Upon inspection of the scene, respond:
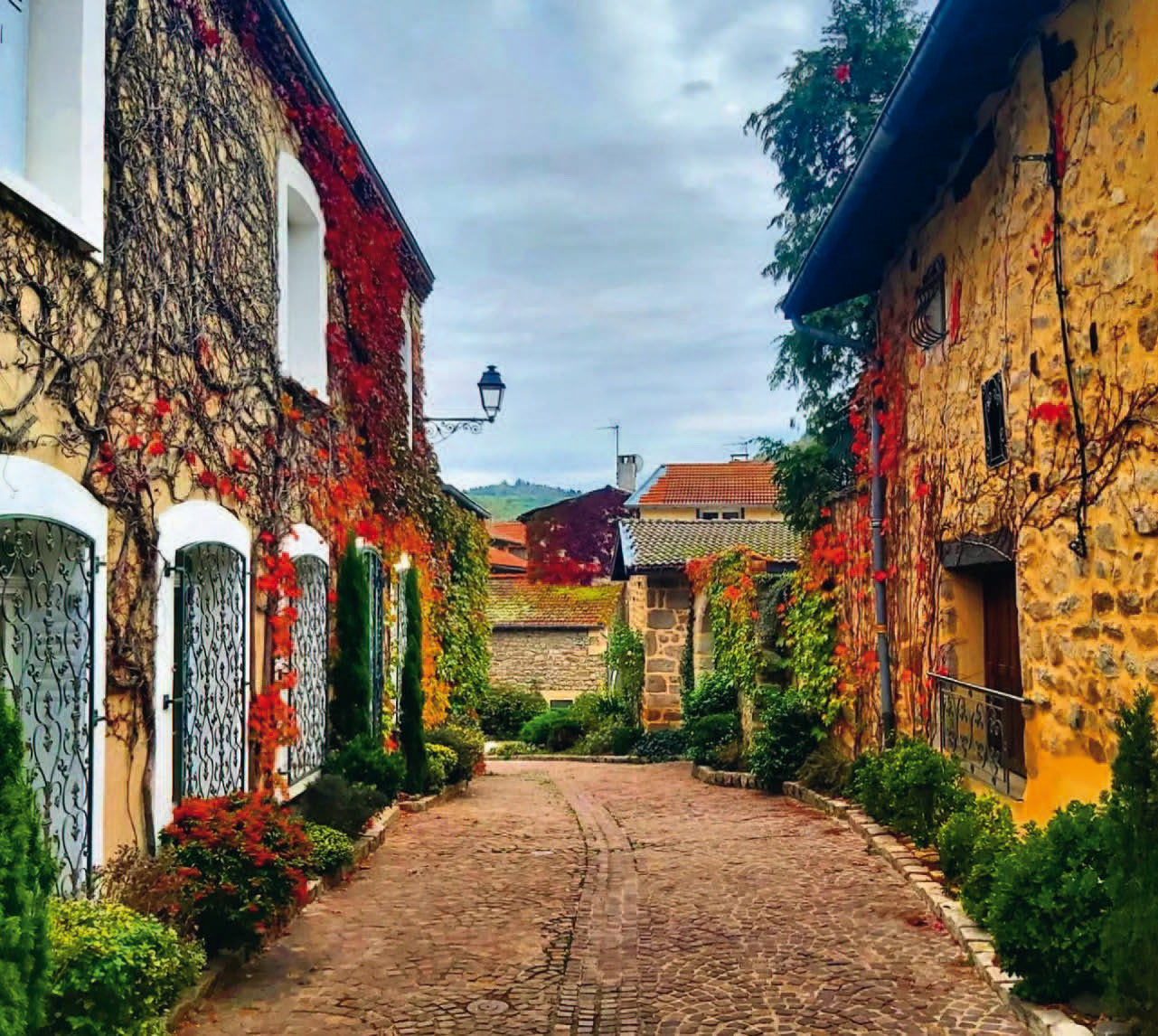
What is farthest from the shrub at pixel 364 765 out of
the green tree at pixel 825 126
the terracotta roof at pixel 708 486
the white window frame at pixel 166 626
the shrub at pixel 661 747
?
the terracotta roof at pixel 708 486

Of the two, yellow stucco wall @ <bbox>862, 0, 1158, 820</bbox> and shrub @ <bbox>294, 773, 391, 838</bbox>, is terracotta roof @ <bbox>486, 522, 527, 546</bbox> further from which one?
yellow stucco wall @ <bbox>862, 0, 1158, 820</bbox>

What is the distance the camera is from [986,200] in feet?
20.7

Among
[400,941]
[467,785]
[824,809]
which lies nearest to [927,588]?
[824,809]

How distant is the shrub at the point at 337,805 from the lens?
7316 millimetres

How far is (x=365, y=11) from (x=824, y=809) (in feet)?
23.7

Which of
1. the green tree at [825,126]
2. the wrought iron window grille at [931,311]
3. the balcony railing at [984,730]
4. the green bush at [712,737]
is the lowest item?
the green bush at [712,737]

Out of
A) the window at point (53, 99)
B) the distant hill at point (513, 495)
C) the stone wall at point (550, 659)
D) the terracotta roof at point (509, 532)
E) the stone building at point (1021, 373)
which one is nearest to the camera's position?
the window at point (53, 99)

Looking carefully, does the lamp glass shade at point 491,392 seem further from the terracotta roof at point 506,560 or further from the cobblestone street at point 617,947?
the terracotta roof at point 506,560

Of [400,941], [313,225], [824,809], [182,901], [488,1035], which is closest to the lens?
[488,1035]

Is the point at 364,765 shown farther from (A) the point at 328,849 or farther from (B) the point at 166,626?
(B) the point at 166,626

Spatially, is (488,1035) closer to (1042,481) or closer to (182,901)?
(182,901)

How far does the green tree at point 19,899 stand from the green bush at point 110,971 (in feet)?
1.00

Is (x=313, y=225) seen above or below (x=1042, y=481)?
above

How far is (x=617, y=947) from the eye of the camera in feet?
17.3
